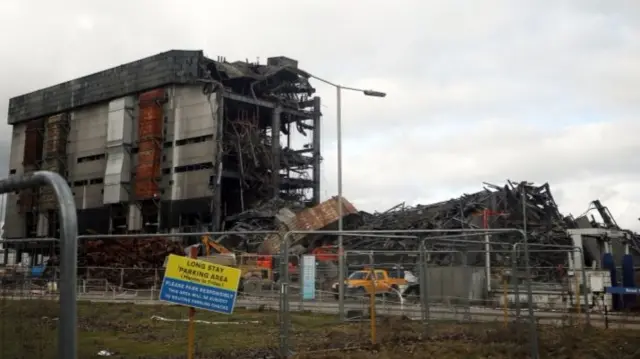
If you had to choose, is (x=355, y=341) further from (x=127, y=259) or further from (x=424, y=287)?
(x=127, y=259)

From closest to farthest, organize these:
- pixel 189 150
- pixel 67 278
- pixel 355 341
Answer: pixel 67 278, pixel 355 341, pixel 189 150

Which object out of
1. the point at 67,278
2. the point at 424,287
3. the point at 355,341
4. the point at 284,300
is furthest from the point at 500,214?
the point at 67,278

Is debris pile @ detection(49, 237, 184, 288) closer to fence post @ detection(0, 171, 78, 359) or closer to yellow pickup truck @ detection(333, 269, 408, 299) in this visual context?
yellow pickup truck @ detection(333, 269, 408, 299)

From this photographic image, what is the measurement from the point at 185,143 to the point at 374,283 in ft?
185

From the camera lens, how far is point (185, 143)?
66.9 meters

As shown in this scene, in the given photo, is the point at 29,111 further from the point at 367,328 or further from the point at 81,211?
the point at 367,328

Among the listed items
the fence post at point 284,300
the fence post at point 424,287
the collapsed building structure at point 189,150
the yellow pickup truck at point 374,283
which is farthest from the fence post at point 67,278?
the collapsed building structure at point 189,150

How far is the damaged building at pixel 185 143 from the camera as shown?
65312 mm

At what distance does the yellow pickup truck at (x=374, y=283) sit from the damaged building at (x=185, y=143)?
49.6m

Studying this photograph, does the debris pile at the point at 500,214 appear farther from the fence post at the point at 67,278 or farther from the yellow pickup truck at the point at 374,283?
the fence post at the point at 67,278

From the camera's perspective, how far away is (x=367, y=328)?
1294 cm

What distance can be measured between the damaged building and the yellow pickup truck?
163ft

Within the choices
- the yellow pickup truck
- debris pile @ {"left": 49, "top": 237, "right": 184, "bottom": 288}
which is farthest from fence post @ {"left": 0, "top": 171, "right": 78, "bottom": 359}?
debris pile @ {"left": 49, "top": 237, "right": 184, "bottom": 288}

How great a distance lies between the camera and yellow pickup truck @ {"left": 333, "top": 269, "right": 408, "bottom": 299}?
13.2 m
